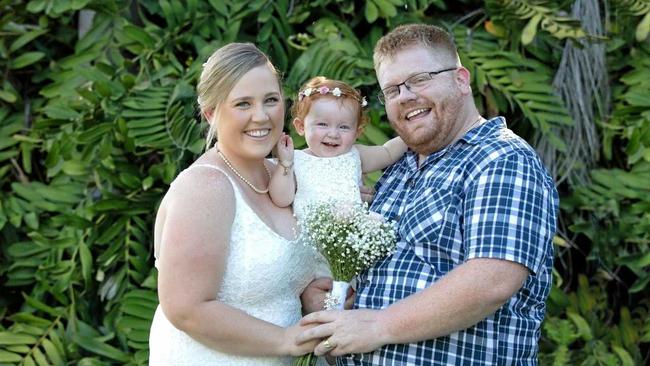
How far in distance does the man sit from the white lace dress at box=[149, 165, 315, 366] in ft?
0.54

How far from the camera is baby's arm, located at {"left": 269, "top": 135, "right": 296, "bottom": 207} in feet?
9.83

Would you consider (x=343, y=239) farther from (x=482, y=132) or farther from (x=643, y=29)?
(x=643, y=29)

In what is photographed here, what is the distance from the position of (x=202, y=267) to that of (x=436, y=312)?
66 centimetres

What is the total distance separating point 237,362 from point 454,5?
262 centimetres

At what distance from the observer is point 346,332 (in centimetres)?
271

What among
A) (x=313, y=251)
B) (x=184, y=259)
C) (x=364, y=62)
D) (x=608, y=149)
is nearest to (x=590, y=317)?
(x=608, y=149)

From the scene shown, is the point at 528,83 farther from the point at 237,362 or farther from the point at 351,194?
the point at 237,362

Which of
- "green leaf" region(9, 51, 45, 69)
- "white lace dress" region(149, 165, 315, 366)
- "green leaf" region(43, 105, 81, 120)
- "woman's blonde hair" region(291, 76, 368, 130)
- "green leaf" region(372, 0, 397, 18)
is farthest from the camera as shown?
"green leaf" region(9, 51, 45, 69)

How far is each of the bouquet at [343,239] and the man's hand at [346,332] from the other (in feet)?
0.32

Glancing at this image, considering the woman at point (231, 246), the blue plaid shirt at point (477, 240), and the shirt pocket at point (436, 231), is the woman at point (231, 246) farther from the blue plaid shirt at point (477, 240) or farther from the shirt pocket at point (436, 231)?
the shirt pocket at point (436, 231)

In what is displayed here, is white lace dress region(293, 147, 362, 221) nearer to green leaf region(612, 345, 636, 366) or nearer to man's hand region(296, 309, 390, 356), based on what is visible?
man's hand region(296, 309, 390, 356)

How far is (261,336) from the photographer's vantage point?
2.80 metres

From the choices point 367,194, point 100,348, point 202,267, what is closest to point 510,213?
point 367,194

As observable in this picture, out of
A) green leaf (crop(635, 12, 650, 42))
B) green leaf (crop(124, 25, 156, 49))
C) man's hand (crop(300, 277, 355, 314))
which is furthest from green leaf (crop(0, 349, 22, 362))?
green leaf (crop(635, 12, 650, 42))
